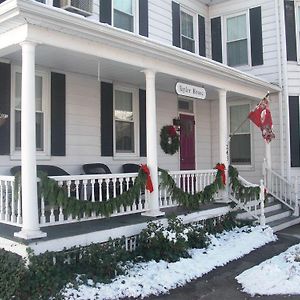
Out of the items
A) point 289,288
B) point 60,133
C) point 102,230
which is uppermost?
point 60,133

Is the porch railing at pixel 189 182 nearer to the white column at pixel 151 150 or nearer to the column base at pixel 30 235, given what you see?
the white column at pixel 151 150

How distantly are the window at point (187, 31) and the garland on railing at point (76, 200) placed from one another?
628 cm

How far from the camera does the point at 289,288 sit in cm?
547

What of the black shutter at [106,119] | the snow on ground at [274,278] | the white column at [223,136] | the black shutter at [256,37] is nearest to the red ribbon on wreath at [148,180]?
the black shutter at [106,119]

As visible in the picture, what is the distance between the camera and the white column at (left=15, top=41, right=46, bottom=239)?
5680 mm

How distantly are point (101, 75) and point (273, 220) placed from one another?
5.58m

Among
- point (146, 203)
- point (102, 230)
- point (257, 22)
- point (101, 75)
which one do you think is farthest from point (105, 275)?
point (257, 22)

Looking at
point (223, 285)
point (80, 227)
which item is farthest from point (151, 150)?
point (223, 285)

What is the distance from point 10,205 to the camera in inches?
265

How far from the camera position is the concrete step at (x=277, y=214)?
10369 millimetres

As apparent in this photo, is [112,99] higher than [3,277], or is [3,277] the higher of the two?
[112,99]

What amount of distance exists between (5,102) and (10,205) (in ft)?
6.47

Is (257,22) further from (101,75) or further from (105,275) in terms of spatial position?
(105,275)

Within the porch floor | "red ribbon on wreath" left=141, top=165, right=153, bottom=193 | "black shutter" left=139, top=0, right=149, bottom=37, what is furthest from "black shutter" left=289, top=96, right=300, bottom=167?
"red ribbon on wreath" left=141, top=165, right=153, bottom=193
